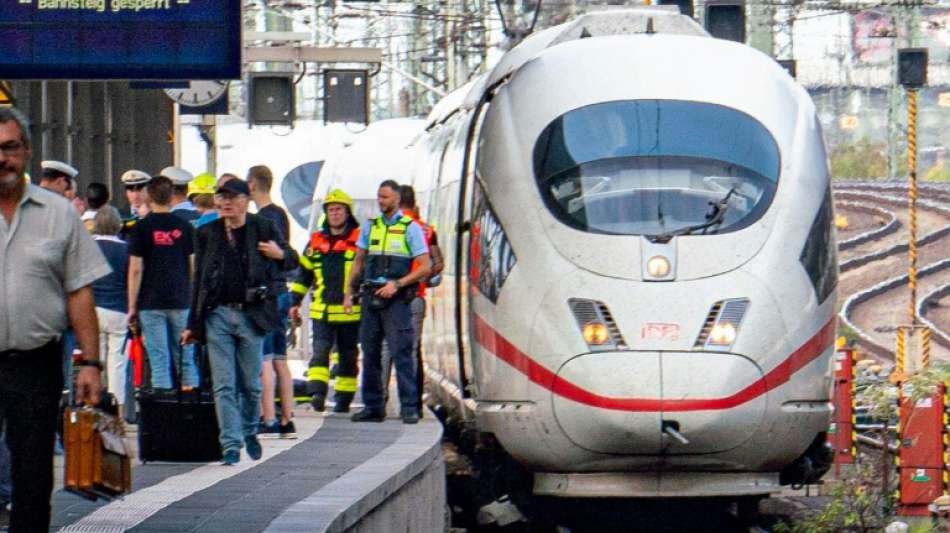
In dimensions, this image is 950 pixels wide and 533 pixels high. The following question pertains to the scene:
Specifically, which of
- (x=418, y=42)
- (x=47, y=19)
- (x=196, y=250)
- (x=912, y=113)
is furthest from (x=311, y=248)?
(x=418, y=42)

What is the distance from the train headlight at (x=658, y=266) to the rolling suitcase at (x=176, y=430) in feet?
8.43

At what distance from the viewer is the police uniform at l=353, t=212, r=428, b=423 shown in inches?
582

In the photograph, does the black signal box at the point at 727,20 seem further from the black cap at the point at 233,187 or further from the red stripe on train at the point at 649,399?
the black cap at the point at 233,187

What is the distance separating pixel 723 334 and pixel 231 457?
280cm

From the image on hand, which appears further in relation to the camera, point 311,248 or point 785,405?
point 311,248

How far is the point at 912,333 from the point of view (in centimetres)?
2848

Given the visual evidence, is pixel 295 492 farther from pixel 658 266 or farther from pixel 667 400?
pixel 658 266

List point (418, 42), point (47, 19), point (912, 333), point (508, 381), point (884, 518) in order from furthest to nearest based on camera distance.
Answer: point (418, 42), point (912, 333), point (884, 518), point (47, 19), point (508, 381)

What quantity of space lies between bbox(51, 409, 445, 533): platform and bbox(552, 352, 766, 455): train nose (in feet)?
3.26

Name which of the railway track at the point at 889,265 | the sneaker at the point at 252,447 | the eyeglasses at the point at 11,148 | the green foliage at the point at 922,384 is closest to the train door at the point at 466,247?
the sneaker at the point at 252,447

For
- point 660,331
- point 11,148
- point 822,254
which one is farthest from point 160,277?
point 11,148

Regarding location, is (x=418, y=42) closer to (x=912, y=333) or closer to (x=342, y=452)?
(x=912, y=333)

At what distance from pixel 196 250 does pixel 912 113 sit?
15586 millimetres

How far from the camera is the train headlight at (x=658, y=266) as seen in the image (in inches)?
476
